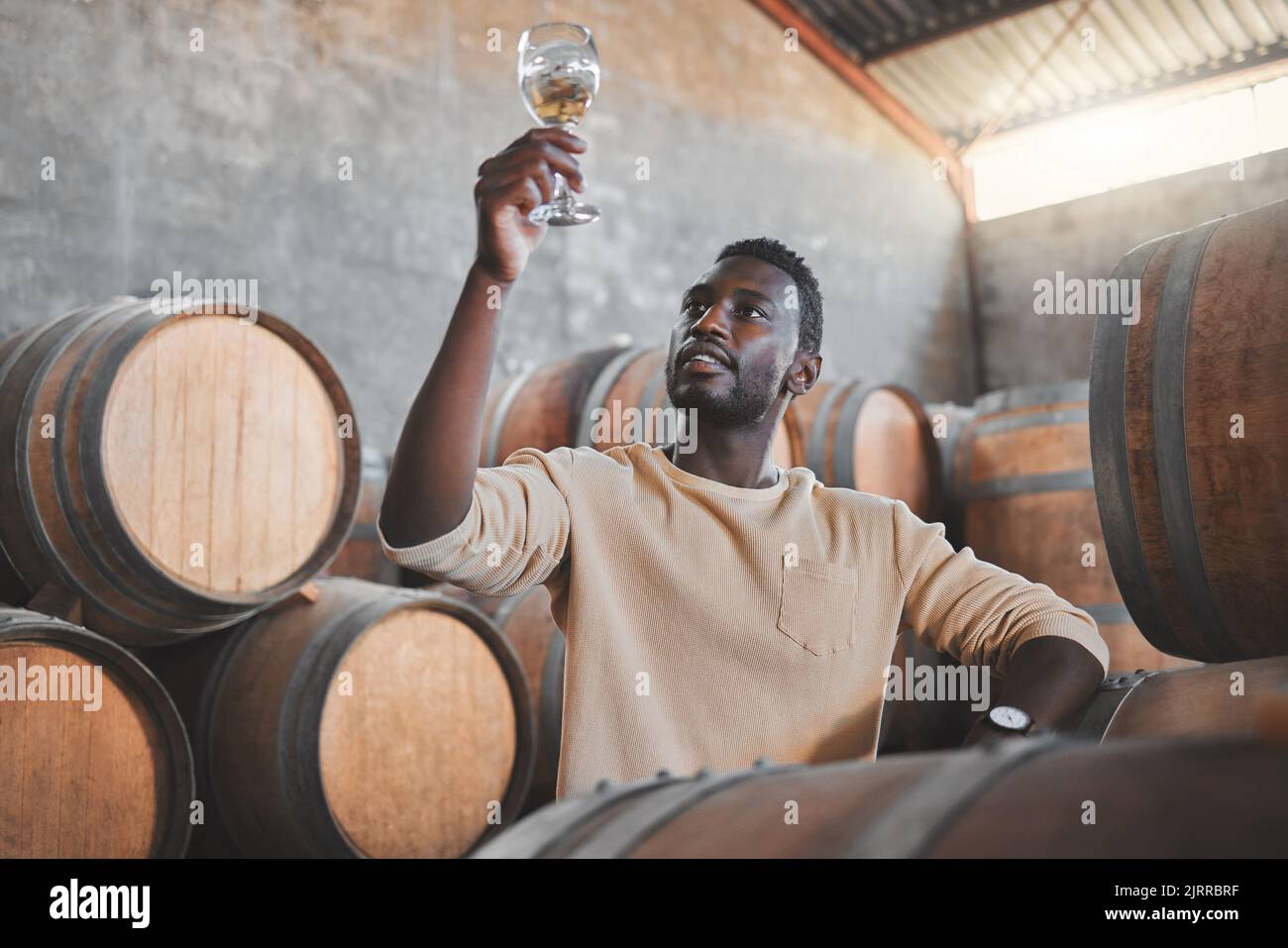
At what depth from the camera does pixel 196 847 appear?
11.0ft

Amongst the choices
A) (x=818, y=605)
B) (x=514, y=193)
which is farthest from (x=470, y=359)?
(x=818, y=605)

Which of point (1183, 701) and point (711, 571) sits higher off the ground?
point (711, 571)

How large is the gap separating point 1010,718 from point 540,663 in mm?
2399

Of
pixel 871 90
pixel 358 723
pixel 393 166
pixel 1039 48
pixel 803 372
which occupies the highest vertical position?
pixel 1039 48

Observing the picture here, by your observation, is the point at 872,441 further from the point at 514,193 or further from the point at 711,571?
the point at 514,193

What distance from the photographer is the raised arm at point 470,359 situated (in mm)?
1502

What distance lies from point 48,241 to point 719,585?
4.05 m

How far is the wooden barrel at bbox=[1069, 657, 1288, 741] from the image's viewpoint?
1565mm

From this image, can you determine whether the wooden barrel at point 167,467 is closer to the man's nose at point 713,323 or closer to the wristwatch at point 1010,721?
the man's nose at point 713,323

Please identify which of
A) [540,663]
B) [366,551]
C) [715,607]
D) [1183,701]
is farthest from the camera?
[366,551]

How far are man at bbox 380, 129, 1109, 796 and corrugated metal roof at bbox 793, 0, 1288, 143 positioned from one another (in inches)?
320

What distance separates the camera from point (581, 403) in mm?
4441

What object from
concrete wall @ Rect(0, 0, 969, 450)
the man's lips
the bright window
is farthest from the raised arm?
the bright window
